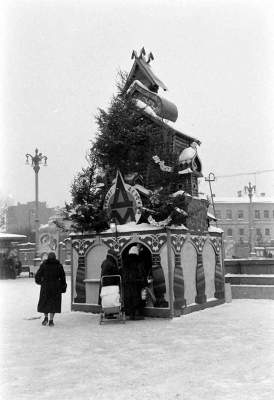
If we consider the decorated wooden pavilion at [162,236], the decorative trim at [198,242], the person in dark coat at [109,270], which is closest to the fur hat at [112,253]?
the decorated wooden pavilion at [162,236]

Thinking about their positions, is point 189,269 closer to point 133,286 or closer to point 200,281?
point 200,281

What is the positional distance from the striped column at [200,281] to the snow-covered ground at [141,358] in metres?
1.05

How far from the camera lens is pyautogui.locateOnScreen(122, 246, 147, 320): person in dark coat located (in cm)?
1085

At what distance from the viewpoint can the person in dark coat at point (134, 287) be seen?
10852mm

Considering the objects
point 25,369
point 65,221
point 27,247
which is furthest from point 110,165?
point 27,247

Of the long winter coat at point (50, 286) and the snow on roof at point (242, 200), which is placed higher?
the snow on roof at point (242, 200)

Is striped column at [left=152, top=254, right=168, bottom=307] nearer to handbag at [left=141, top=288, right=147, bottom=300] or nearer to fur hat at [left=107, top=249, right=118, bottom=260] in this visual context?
handbag at [left=141, top=288, right=147, bottom=300]

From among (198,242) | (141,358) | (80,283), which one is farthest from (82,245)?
(141,358)

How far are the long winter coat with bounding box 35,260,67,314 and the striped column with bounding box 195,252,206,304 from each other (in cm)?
373

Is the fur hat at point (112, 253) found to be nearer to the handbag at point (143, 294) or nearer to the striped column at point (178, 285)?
the handbag at point (143, 294)

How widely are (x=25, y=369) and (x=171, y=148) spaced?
769cm

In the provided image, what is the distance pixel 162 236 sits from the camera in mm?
11188

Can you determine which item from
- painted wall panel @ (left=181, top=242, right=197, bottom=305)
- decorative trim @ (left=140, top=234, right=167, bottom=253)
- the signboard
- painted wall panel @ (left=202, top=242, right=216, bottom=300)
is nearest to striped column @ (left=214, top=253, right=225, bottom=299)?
painted wall panel @ (left=202, top=242, right=216, bottom=300)

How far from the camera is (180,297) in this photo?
36.9ft
